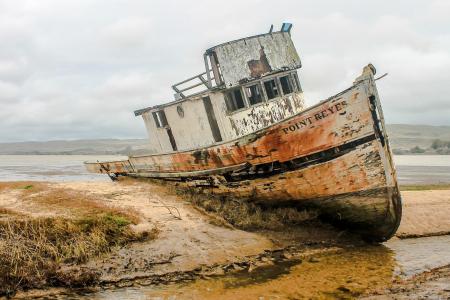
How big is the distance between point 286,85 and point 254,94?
3.38ft

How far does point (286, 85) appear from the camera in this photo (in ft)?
34.9

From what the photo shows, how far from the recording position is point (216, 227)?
8.03 metres

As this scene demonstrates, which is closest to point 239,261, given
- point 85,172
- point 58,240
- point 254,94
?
point 58,240

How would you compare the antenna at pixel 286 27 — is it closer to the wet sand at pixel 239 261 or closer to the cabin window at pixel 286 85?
the cabin window at pixel 286 85

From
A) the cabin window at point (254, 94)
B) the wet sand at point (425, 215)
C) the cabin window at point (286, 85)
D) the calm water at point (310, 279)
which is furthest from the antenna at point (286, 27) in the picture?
the calm water at point (310, 279)

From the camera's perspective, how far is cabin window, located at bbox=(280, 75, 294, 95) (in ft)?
34.8

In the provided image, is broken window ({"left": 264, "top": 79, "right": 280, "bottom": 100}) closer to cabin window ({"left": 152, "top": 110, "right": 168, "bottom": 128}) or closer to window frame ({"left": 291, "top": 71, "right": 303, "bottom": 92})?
window frame ({"left": 291, "top": 71, "right": 303, "bottom": 92})

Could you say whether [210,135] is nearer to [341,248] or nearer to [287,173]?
[287,173]

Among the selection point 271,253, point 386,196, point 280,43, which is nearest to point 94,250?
point 271,253

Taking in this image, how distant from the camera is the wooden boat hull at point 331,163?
7.47 meters

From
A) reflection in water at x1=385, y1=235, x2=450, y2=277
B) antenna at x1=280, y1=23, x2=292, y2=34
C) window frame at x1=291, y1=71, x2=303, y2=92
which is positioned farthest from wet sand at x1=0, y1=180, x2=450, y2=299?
antenna at x1=280, y1=23, x2=292, y2=34

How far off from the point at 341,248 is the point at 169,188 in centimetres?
501

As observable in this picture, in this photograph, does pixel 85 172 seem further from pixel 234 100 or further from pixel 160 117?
pixel 234 100

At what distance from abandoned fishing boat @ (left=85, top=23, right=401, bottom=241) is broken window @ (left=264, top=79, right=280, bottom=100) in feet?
0.09
